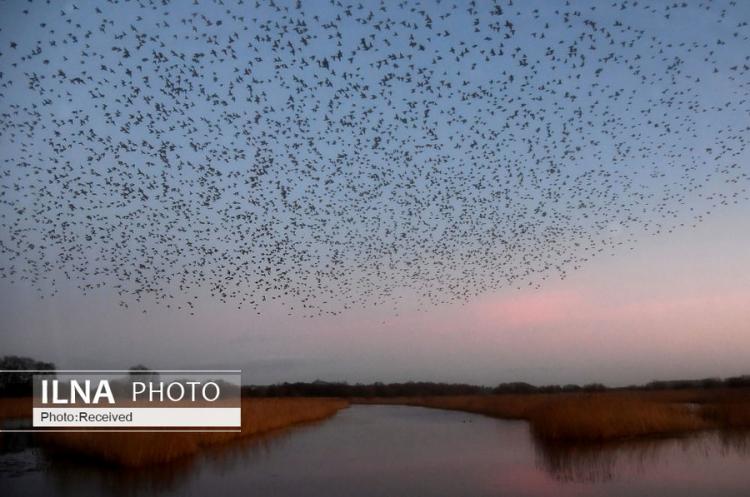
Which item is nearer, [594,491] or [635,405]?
[594,491]

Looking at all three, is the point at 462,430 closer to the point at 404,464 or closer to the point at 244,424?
the point at 244,424

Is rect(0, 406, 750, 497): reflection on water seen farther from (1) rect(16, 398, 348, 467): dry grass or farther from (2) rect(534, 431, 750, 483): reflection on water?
(1) rect(16, 398, 348, 467): dry grass

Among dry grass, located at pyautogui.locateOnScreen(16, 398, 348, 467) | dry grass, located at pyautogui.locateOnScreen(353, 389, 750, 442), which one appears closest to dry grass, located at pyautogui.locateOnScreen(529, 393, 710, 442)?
dry grass, located at pyautogui.locateOnScreen(353, 389, 750, 442)

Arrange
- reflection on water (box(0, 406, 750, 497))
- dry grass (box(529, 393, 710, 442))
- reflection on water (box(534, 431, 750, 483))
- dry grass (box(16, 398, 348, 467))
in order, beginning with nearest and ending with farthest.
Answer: reflection on water (box(0, 406, 750, 497)) → reflection on water (box(534, 431, 750, 483)) → dry grass (box(16, 398, 348, 467)) → dry grass (box(529, 393, 710, 442))

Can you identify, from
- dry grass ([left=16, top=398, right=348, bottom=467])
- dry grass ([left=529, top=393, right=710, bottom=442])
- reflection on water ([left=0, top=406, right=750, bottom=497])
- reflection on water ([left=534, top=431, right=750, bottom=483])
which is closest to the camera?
reflection on water ([left=0, top=406, right=750, bottom=497])

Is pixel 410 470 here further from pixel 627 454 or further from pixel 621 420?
pixel 621 420

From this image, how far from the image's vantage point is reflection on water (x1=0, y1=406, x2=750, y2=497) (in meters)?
12.2

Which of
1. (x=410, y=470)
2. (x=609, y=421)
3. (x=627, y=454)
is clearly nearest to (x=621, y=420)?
(x=609, y=421)

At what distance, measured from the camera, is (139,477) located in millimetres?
13016

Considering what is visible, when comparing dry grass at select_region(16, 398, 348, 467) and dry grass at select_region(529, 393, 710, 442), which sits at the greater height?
dry grass at select_region(16, 398, 348, 467)

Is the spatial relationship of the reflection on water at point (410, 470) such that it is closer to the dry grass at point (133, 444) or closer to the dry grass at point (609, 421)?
the dry grass at point (133, 444)

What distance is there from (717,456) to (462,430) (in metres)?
11.5

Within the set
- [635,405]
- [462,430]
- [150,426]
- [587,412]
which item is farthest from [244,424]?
[635,405]

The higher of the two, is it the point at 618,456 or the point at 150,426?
the point at 150,426
